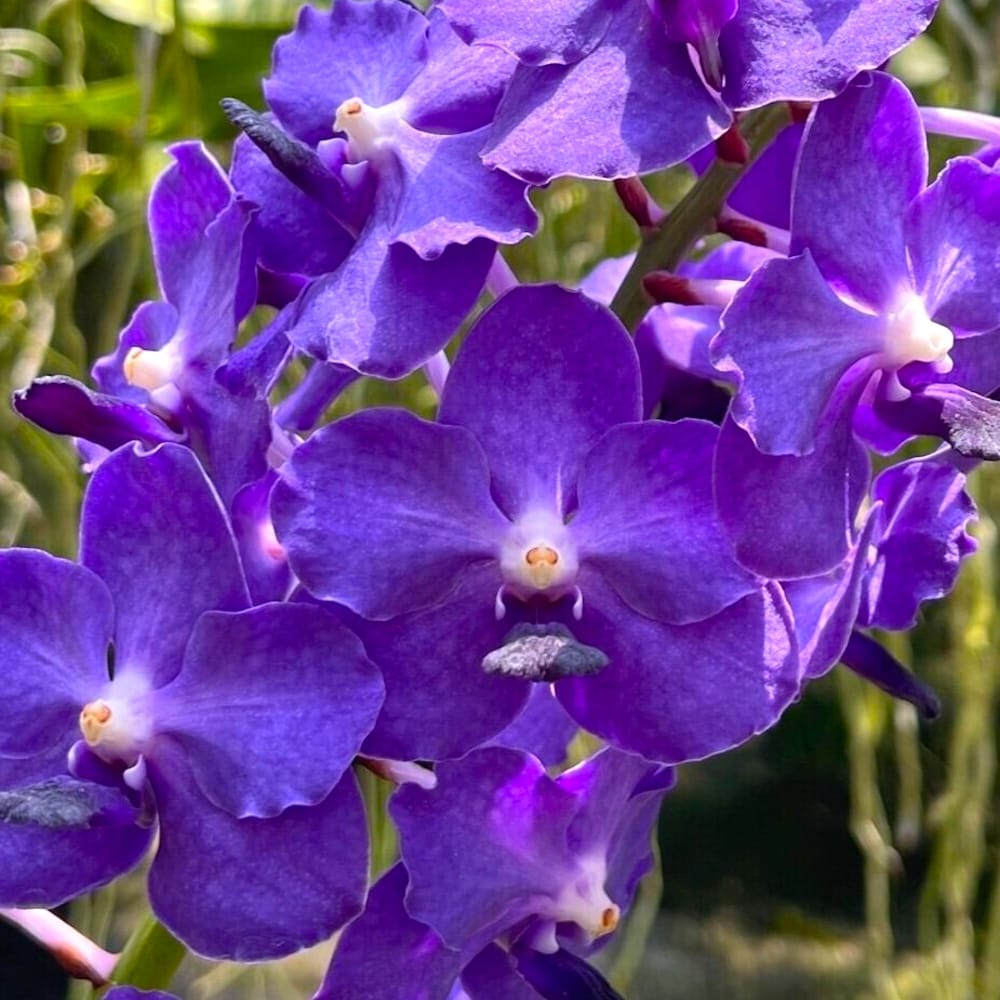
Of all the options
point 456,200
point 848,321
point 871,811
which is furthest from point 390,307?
point 871,811

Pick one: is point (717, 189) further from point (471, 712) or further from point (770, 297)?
point (471, 712)

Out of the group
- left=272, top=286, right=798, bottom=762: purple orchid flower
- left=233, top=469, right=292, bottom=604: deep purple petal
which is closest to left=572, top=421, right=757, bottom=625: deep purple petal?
left=272, top=286, right=798, bottom=762: purple orchid flower

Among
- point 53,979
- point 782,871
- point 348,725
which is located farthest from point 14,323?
point 782,871

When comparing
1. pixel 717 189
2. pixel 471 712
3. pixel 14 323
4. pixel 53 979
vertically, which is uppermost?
pixel 717 189

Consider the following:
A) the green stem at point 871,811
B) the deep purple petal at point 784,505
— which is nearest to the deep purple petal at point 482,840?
the deep purple petal at point 784,505

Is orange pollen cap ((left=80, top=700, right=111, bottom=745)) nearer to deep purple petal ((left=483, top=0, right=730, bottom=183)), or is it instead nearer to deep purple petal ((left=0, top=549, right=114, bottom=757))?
deep purple petal ((left=0, top=549, right=114, bottom=757))

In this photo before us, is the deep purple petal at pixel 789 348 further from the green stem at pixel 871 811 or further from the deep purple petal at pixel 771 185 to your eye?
the green stem at pixel 871 811
